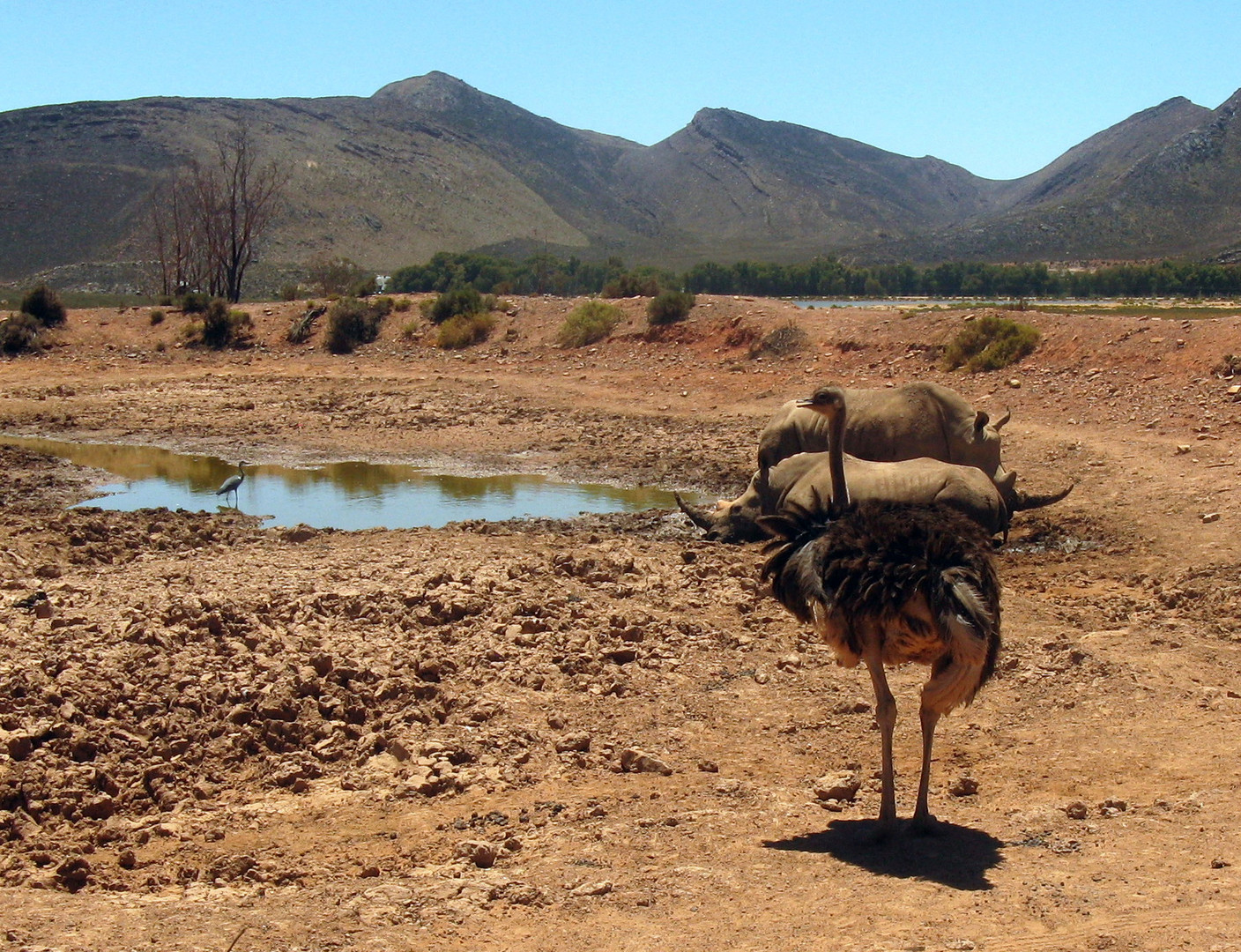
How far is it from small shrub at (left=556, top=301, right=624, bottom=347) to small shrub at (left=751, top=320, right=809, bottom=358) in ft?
15.9

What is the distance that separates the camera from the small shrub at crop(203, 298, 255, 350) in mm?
34719

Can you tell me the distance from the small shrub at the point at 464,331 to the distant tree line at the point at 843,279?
16.6 metres

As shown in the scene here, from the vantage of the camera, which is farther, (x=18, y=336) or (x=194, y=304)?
(x=194, y=304)

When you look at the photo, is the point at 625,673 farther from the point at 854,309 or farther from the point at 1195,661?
the point at 854,309

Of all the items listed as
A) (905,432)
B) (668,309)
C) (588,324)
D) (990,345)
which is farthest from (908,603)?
(588,324)

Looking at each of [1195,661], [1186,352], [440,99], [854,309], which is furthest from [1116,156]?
[1195,661]

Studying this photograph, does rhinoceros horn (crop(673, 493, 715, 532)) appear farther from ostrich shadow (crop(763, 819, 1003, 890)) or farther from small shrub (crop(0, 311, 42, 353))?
small shrub (crop(0, 311, 42, 353))

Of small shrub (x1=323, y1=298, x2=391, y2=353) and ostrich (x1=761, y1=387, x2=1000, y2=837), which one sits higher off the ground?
small shrub (x1=323, y1=298, x2=391, y2=353)

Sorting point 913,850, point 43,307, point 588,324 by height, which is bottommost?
point 913,850

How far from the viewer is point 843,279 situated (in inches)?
2685

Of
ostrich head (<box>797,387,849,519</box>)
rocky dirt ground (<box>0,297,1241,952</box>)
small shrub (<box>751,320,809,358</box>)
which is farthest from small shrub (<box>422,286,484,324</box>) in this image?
ostrich head (<box>797,387,849,519</box>)

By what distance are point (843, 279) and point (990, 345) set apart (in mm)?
44500

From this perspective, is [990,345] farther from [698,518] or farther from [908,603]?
[908,603]

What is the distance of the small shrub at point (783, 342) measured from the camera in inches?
1083
